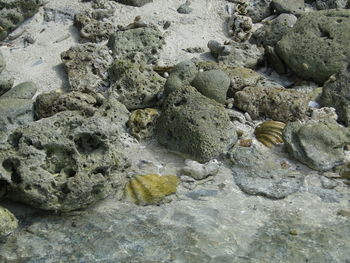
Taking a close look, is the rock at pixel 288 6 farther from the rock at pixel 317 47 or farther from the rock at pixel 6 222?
the rock at pixel 6 222

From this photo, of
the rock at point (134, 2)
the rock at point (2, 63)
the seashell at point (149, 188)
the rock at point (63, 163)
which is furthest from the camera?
the rock at point (134, 2)

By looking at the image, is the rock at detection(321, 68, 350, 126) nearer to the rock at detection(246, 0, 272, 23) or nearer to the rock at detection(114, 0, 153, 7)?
the rock at detection(246, 0, 272, 23)

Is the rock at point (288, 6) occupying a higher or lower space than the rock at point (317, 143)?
higher

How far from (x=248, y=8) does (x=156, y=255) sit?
5.65 metres

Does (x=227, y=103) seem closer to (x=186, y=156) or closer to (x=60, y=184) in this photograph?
(x=186, y=156)

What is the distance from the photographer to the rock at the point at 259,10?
884 centimetres

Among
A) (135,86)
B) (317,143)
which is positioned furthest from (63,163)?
(317,143)


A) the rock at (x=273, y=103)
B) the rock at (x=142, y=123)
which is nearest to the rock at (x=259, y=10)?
the rock at (x=273, y=103)

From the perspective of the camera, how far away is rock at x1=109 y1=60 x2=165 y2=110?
22.2 ft

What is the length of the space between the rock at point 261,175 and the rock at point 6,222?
90.6 inches

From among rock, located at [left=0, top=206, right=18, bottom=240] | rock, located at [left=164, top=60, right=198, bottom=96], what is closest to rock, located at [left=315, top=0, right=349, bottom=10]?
rock, located at [left=164, top=60, right=198, bottom=96]

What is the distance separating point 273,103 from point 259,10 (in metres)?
2.91

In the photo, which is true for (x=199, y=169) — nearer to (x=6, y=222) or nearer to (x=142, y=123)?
(x=142, y=123)

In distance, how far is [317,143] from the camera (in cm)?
582
